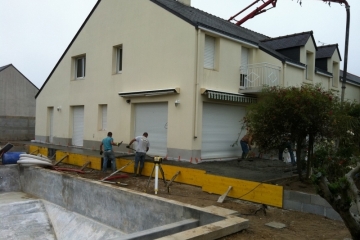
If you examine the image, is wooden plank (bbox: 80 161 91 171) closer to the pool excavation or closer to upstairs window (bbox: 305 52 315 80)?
the pool excavation

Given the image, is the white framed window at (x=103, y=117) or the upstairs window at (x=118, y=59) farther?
the white framed window at (x=103, y=117)

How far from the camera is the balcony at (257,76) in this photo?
46.6 ft

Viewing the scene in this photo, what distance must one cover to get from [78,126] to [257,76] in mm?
11009

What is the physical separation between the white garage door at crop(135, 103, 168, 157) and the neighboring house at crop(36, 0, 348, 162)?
0.04m

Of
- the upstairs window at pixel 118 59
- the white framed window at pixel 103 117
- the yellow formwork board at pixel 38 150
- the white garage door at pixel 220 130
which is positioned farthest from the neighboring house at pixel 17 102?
the white garage door at pixel 220 130

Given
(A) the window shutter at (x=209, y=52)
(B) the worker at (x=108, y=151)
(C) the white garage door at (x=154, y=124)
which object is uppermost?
(A) the window shutter at (x=209, y=52)

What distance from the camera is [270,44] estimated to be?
17906 mm

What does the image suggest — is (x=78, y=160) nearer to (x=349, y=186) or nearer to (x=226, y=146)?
(x=226, y=146)

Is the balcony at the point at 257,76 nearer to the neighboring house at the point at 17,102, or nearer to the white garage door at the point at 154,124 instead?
the white garage door at the point at 154,124

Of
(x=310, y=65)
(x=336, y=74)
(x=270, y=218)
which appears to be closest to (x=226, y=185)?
(x=270, y=218)

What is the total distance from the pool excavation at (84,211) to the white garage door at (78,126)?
653cm

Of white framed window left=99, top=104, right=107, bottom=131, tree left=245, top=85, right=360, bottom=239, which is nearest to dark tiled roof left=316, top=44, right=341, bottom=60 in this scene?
tree left=245, top=85, right=360, bottom=239

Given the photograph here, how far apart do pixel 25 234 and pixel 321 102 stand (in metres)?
9.40

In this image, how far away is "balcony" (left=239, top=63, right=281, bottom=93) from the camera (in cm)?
1420
